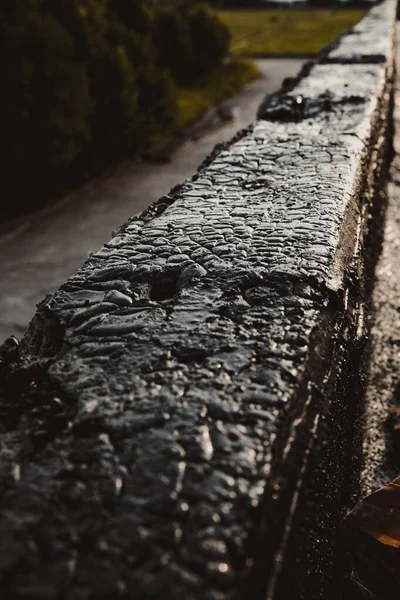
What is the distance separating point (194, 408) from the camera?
78 cm

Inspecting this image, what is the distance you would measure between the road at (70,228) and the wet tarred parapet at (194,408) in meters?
3.04

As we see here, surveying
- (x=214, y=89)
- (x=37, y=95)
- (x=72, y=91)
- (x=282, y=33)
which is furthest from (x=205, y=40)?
(x=282, y=33)

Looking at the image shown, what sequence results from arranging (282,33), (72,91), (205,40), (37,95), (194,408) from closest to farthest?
(194,408) → (37,95) → (72,91) → (205,40) → (282,33)

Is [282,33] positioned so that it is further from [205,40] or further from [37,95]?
[37,95]

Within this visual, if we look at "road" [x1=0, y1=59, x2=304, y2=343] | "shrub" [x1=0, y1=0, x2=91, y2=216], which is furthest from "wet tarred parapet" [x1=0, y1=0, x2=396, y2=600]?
"shrub" [x1=0, y1=0, x2=91, y2=216]

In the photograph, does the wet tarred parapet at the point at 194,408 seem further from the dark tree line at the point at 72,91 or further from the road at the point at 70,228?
the dark tree line at the point at 72,91

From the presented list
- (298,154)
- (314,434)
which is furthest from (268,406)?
(298,154)

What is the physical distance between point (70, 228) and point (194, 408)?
523cm

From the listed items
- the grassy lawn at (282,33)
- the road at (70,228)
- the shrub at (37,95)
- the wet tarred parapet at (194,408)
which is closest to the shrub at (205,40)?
the grassy lawn at (282,33)

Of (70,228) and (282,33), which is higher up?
(282,33)

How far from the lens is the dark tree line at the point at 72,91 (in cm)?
556

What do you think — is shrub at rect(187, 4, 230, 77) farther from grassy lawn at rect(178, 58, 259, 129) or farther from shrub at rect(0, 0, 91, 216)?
shrub at rect(0, 0, 91, 216)

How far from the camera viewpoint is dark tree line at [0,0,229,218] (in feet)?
18.2

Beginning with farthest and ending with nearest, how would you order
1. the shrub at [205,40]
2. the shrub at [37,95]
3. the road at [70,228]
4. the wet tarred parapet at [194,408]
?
the shrub at [205,40], the shrub at [37,95], the road at [70,228], the wet tarred parapet at [194,408]
